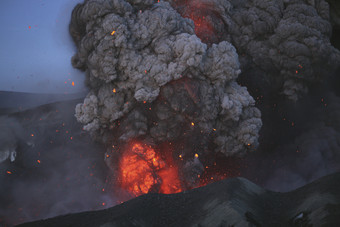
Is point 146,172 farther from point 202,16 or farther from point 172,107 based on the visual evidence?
point 202,16

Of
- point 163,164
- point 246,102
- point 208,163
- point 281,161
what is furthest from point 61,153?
point 281,161

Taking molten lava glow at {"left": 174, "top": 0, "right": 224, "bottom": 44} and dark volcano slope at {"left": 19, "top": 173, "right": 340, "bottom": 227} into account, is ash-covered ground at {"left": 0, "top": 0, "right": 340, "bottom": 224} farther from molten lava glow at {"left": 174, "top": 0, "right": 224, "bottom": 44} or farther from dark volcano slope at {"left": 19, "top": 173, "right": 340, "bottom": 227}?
dark volcano slope at {"left": 19, "top": 173, "right": 340, "bottom": 227}

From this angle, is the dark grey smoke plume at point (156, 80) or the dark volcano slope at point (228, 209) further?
the dark grey smoke plume at point (156, 80)

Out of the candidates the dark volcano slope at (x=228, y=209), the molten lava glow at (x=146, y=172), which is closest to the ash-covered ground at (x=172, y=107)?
the molten lava glow at (x=146, y=172)

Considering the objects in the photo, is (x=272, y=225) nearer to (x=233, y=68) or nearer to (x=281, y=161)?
(x=233, y=68)

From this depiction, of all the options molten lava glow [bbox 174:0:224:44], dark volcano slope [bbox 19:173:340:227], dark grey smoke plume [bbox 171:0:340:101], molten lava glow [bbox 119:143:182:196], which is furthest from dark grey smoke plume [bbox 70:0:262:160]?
dark volcano slope [bbox 19:173:340:227]

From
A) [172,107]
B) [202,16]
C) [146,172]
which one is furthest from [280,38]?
[146,172]

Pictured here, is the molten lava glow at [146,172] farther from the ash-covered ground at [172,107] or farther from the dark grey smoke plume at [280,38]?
the dark grey smoke plume at [280,38]
